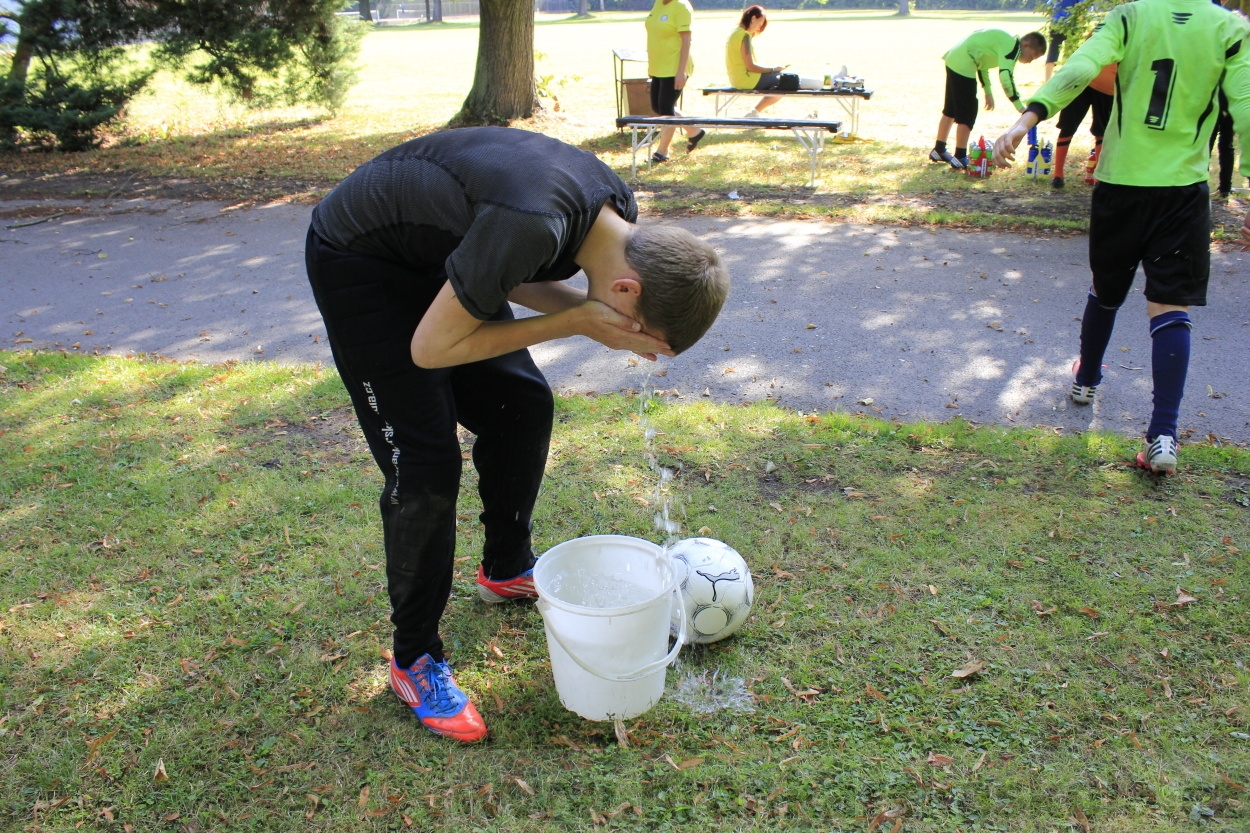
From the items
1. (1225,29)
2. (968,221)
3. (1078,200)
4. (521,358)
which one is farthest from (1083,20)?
(521,358)

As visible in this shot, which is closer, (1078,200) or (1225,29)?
(1225,29)

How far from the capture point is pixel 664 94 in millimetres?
11227

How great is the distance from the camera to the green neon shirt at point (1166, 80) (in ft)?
12.0

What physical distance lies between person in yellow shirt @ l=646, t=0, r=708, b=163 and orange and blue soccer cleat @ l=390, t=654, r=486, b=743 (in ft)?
29.4

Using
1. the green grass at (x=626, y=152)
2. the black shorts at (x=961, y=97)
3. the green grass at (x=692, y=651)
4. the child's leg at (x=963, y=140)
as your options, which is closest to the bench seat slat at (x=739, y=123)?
the green grass at (x=626, y=152)

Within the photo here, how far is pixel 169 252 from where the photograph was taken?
25.0 feet

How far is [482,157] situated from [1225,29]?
11.2ft

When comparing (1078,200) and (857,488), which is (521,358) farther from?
(1078,200)

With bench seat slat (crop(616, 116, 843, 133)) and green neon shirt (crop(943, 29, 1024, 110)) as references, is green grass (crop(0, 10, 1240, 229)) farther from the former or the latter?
green neon shirt (crop(943, 29, 1024, 110))

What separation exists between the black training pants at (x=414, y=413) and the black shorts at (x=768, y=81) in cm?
1052

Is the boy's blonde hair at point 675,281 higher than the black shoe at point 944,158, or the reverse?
the boy's blonde hair at point 675,281

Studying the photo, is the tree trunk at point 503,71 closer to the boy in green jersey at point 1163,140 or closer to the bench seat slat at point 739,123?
the bench seat slat at point 739,123

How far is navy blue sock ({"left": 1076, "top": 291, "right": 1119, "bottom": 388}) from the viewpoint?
4.27 m

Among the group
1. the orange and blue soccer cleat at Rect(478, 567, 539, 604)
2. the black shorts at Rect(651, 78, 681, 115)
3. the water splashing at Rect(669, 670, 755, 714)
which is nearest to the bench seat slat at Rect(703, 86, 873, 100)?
the black shorts at Rect(651, 78, 681, 115)
